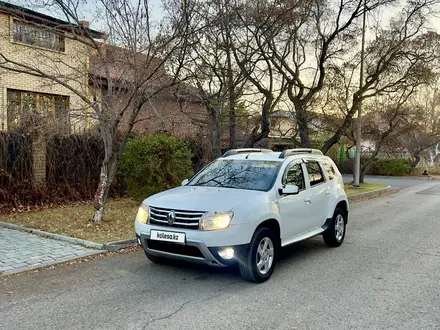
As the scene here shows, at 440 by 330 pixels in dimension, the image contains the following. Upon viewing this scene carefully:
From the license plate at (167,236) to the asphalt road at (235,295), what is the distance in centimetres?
59

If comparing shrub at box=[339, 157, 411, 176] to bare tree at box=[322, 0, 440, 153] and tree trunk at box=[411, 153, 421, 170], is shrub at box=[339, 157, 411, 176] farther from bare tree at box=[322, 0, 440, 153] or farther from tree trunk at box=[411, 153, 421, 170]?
bare tree at box=[322, 0, 440, 153]

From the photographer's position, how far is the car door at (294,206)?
18.8 feet

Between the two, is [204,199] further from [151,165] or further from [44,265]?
[151,165]

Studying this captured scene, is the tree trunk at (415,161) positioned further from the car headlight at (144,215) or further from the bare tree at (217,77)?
the car headlight at (144,215)

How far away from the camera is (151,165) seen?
11.2m

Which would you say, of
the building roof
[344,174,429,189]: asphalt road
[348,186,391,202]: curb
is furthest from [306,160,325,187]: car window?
[344,174,429,189]: asphalt road

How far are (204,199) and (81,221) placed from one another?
186 inches

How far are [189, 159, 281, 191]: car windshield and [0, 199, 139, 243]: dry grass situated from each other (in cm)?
216

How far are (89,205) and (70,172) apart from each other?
1237 millimetres

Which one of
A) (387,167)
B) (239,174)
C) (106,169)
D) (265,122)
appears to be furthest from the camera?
(387,167)

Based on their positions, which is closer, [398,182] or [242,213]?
[242,213]

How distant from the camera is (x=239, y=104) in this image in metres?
12.6

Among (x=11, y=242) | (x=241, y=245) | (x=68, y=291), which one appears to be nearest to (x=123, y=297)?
(x=68, y=291)

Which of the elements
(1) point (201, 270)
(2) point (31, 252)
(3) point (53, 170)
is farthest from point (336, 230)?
(3) point (53, 170)
